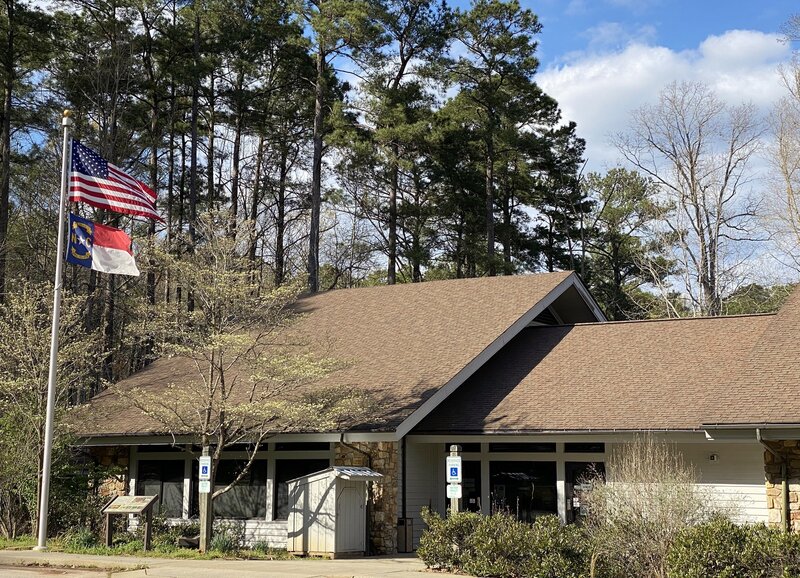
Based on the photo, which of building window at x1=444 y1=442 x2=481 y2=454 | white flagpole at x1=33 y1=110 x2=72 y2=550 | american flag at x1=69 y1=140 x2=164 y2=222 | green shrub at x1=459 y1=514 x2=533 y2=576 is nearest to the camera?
green shrub at x1=459 y1=514 x2=533 y2=576

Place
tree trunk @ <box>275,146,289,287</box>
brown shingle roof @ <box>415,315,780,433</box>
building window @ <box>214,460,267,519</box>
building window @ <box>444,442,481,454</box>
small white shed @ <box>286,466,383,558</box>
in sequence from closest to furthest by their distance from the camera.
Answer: brown shingle roof @ <box>415,315,780,433</box>
small white shed @ <box>286,466,383,558</box>
building window @ <box>444,442,481,454</box>
building window @ <box>214,460,267,519</box>
tree trunk @ <box>275,146,289,287</box>

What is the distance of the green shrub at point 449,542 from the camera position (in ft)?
46.5

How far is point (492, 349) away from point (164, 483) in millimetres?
8435

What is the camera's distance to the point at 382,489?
1761cm

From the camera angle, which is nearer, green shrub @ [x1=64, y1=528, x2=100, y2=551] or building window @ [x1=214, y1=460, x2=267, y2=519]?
green shrub @ [x1=64, y1=528, x2=100, y2=551]

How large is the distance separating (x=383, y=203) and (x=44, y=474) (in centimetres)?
2392

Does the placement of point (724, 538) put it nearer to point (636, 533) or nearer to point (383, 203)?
point (636, 533)

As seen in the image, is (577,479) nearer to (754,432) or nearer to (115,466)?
(754,432)

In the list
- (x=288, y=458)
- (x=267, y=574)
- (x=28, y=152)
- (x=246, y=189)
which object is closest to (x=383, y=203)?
(x=246, y=189)

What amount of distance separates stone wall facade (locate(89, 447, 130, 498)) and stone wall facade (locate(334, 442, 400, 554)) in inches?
264

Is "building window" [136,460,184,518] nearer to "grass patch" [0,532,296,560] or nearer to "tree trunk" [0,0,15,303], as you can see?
"grass patch" [0,532,296,560]

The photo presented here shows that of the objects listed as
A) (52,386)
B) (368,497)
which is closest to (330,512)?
(368,497)

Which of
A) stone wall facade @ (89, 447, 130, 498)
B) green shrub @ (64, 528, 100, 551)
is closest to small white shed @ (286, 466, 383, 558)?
green shrub @ (64, 528, 100, 551)

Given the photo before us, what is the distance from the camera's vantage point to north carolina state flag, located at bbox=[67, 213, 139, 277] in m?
17.2
